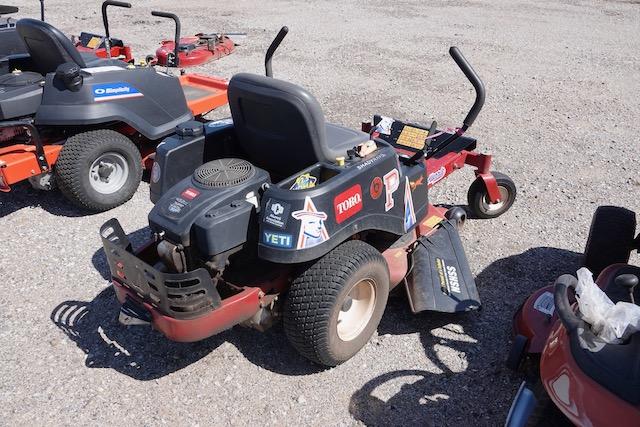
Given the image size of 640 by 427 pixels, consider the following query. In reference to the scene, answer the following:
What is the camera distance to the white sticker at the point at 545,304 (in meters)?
3.03

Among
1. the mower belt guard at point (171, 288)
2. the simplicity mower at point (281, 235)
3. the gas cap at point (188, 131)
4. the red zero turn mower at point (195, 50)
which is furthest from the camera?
the red zero turn mower at point (195, 50)

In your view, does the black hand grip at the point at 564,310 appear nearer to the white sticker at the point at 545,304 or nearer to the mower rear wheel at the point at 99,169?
the white sticker at the point at 545,304

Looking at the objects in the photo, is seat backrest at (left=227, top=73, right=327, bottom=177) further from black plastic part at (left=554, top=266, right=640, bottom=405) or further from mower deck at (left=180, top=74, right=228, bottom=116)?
mower deck at (left=180, top=74, right=228, bottom=116)

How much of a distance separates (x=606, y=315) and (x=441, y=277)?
57.4 inches

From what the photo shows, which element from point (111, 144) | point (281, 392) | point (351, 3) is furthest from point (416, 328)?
point (351, 3)

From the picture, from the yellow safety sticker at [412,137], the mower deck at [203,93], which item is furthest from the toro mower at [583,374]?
the mower deck at [203,93]

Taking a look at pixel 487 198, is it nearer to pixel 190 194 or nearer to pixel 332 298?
pixel 332 298

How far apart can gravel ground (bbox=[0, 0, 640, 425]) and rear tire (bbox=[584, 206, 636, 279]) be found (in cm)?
44

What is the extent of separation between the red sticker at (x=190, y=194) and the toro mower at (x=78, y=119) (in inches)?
72.9

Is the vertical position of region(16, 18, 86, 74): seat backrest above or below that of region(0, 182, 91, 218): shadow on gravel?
above

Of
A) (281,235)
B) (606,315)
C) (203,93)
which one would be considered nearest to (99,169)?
(203,93)

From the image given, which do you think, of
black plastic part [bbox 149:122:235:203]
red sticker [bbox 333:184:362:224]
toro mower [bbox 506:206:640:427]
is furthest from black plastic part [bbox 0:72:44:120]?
toro mower [bbox 506:206:640:427]

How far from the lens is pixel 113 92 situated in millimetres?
4555

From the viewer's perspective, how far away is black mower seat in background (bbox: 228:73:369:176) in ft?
9.21
